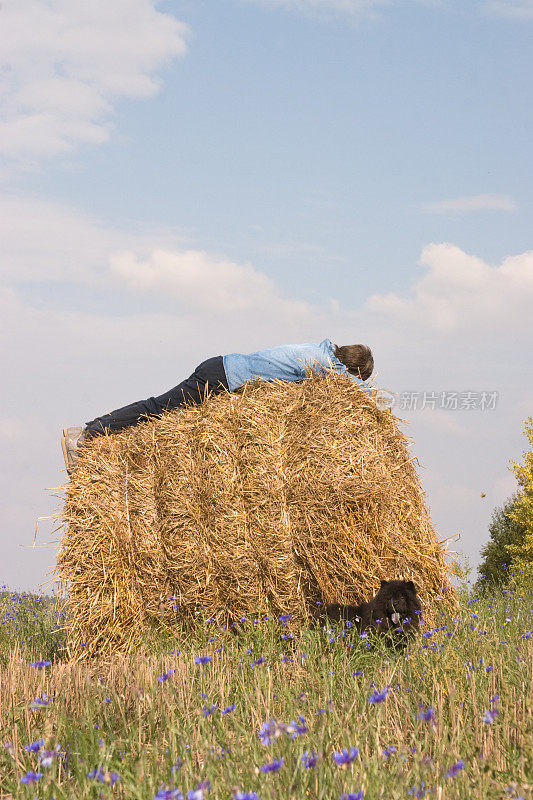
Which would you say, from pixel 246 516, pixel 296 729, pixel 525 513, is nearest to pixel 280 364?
pixel 246 516

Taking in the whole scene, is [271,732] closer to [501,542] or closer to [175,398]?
[175,398]

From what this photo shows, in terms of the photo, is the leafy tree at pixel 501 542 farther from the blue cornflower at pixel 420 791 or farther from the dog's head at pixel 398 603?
the blue cornflower at pixel 420 791

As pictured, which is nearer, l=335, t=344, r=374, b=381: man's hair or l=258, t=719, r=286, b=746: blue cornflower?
l=258, t=719, r=286, b=746: blue cornflower

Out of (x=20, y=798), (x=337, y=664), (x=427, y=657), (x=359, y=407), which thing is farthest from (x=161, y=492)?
(x=20, y=798)

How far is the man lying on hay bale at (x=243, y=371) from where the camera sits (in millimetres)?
6941

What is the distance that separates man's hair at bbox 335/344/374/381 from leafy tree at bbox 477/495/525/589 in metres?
10.3

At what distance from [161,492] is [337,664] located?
8.18 feet

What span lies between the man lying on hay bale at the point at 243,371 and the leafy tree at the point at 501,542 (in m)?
10.5

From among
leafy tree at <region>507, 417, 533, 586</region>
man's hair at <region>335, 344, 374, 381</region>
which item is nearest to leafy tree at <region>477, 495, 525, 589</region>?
leafy tree at <region>507, 417, 533, 586</region>

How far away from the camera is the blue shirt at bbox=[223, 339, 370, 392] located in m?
6.93

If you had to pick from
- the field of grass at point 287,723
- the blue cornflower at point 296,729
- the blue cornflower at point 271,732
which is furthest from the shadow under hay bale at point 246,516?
the blue cornflower at point 271,732

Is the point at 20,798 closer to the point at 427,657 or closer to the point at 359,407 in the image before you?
the point at 427,657

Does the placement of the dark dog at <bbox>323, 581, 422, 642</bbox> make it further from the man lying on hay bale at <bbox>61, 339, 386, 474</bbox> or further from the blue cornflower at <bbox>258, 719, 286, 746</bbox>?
the blue cornflower at <bbox>258, 719, 286, 746</bbox>

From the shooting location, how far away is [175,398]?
7.07m
